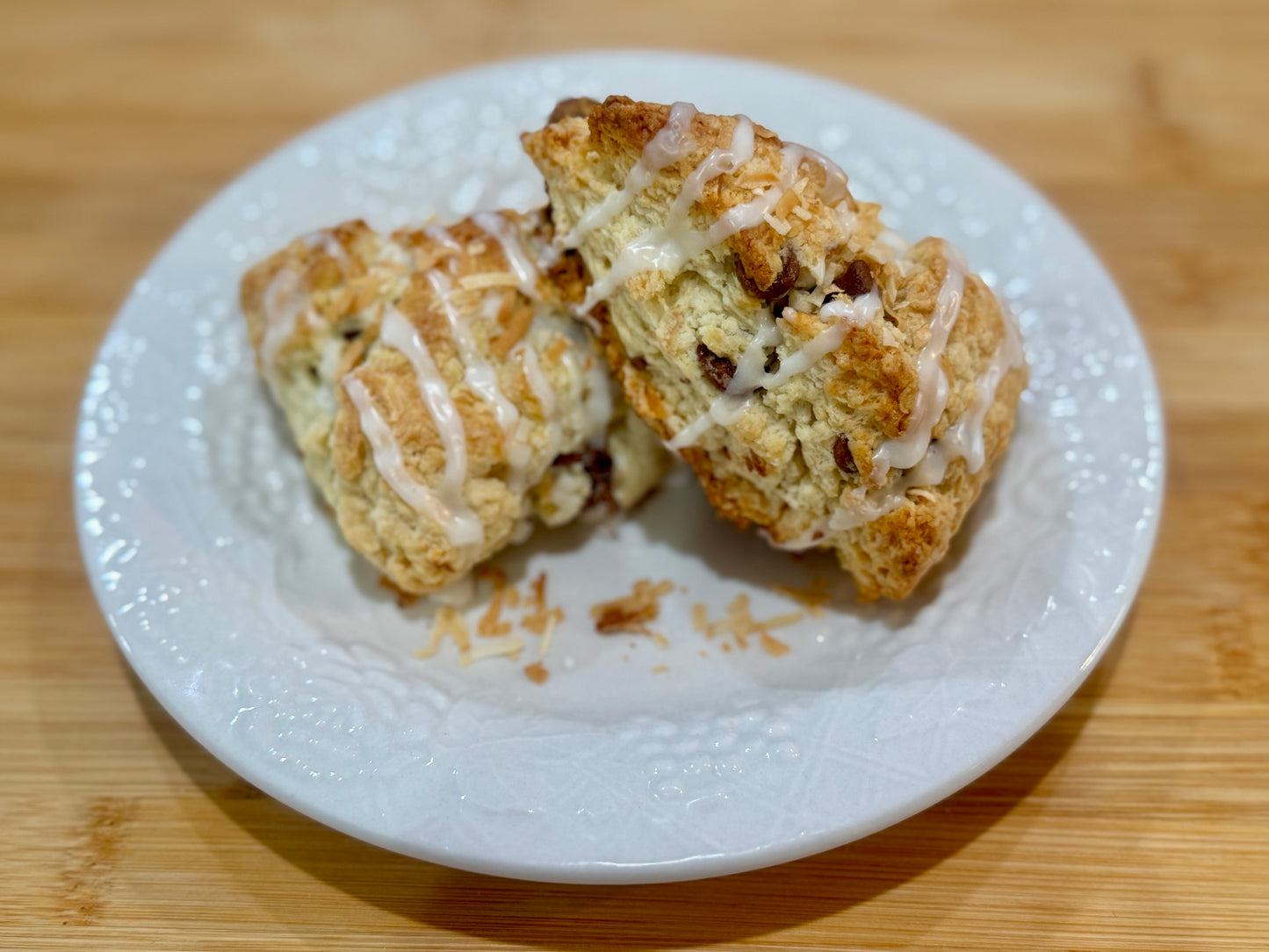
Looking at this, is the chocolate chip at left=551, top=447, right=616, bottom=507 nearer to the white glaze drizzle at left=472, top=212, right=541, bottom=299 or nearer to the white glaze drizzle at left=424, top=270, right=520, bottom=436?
the white glaze drizzle at left=424, top=270, right=520, bottom=436

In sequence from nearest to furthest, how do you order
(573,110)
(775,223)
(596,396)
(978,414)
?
(775,223)
(978,414)
(573,110)
(596,396)

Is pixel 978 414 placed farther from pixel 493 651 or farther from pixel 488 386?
pixel 493 651

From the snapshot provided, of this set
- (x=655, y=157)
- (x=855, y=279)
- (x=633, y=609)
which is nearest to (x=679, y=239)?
(x=655, y=157)

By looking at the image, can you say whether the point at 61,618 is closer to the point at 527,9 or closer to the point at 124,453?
the point at 124,453

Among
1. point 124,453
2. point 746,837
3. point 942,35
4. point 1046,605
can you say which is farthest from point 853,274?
point 942,35

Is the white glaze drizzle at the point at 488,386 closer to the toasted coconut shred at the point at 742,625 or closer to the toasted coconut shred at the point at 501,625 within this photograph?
the toasted coconut shred at the point at 501,625
